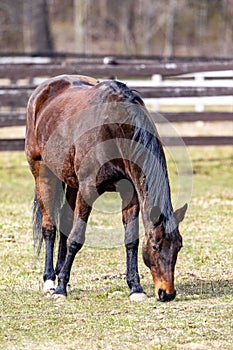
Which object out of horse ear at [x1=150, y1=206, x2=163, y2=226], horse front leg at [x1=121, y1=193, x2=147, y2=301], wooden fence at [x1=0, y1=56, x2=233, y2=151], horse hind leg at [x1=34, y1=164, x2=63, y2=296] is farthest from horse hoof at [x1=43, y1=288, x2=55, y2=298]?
wooden fence at [x1=0, y1=56, x2=233, y2=151]

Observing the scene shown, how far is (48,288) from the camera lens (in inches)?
229

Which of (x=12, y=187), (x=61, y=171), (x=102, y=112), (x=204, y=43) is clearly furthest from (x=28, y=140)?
(x=204, y=43)

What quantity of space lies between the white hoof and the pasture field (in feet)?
0.19

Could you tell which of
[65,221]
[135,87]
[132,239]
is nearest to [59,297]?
[132,239]

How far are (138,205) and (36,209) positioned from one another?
3.72 feet

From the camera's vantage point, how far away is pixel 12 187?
36.6 feet

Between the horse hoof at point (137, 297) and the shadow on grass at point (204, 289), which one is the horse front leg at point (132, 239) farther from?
the shadow on grass at point (204, 289)

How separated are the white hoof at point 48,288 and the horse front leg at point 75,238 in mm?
88

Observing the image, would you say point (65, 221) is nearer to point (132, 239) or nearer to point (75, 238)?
point (75, 238)

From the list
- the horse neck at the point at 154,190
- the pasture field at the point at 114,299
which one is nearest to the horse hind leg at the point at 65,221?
the pasture field at the point at 114,299

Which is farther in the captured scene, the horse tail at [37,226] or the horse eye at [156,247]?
the horse tail at [37,226]

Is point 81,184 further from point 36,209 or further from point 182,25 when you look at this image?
point 182,25

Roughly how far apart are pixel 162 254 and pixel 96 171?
77 cm

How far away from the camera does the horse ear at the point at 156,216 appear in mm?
5070
